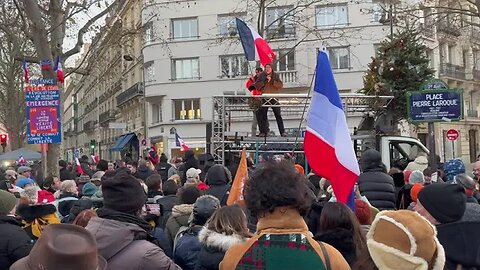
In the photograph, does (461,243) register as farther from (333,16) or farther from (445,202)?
(333,16)

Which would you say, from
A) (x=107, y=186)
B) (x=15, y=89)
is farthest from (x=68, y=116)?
(x=107, y=186)

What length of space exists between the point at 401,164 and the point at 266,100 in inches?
122

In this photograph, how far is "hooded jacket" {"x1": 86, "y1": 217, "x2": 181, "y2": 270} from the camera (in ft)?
11.3

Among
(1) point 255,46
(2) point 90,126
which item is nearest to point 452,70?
(1) point 255,46

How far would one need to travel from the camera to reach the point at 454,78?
45.4m

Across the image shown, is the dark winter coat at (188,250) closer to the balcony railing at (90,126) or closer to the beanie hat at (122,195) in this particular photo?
the beanie hat at (122,195)

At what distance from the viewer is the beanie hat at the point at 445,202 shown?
3875mm

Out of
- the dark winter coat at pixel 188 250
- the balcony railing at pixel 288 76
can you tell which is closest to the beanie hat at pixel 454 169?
the dark winter coat at pixel 188 250

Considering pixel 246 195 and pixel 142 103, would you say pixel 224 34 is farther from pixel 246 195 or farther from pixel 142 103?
pixel 246 195

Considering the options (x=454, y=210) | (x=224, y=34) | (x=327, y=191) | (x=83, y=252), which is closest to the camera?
(x=83, y=252)

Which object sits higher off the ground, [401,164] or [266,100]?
[266,100]

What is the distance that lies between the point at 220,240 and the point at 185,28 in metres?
40.7

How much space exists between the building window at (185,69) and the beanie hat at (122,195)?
1563 inches

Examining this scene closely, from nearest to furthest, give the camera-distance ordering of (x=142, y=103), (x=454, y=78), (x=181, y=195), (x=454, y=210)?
(x=454, y=210)
(x=181, y=195)
(x=454, y=78)
(x=142, y=103)
